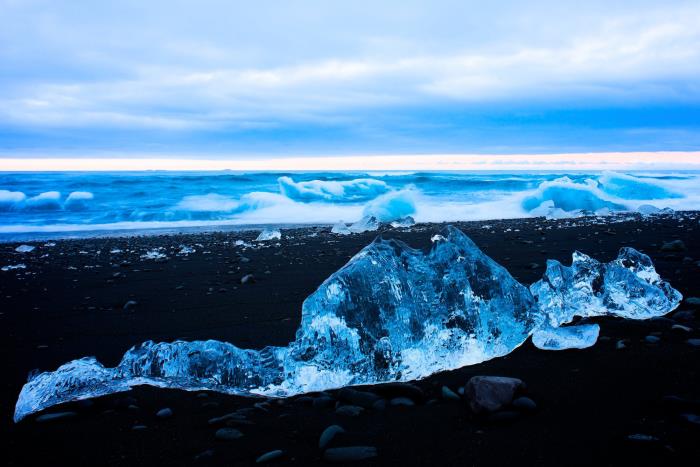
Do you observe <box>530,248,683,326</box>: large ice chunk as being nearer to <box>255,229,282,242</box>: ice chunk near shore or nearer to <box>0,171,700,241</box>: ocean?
<box>255,229,282,242</box>: ice chunk near shore

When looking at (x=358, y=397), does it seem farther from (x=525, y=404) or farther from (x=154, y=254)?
(x=154, y=254)

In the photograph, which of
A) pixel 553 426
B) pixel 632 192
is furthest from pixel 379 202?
pixel 553 426

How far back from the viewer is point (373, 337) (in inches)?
88.4

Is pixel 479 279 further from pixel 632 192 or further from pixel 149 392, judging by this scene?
pixel 632 192

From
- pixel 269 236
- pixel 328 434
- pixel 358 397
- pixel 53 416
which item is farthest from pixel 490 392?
pixel 269 236

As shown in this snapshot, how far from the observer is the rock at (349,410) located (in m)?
1.82

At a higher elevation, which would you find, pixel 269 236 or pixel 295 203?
pixel 295 203

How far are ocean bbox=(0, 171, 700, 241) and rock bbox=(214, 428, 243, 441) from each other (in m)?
11.9

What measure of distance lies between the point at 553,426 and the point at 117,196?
78.1ft

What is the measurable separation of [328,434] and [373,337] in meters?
0.66

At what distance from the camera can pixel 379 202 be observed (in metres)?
15.0

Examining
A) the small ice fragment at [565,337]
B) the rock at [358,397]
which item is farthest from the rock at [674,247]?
the rock at [358,397]

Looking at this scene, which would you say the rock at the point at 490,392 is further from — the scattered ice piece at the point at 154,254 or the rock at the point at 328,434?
the scattered ice piece at the point at 154,254

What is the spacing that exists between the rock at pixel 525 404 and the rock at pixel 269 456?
2.75 feet
